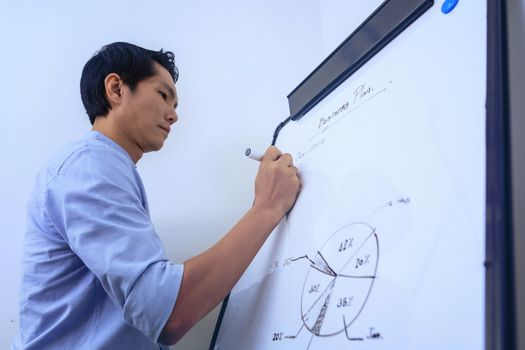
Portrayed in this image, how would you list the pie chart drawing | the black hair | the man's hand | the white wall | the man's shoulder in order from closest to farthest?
the pie chart drawing < the man's shoulder < the man's hand < the black hair < the white wall

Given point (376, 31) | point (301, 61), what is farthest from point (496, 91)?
point (301, 61)

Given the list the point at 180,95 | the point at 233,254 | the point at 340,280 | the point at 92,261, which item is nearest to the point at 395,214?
the point at 340,280

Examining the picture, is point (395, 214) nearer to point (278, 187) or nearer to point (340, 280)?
point (340, 280)

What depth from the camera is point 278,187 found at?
2.02 ft

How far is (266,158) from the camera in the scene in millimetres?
693

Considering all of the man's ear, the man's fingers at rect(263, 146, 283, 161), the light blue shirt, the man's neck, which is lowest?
the light blue shirt

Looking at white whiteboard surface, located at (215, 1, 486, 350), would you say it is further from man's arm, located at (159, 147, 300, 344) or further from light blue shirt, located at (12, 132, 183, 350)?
light blue shirt, located at (12, 132, 183, 350)

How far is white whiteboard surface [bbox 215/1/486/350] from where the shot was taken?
30 cm

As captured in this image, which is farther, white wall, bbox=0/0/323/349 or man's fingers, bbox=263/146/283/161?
white wall, bbox=0/0/323/349

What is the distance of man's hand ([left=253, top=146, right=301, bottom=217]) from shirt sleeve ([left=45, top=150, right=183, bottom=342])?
0.63ft

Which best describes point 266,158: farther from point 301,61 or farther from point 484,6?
point 301,61

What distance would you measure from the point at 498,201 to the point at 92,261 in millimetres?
414

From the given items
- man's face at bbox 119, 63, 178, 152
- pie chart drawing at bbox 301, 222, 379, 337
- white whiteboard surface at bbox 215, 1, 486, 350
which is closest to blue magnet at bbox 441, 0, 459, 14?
white whiteboard surface at bbox 215, 1, 486, 350

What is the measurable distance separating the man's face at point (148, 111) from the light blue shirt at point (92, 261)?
0.34ft
